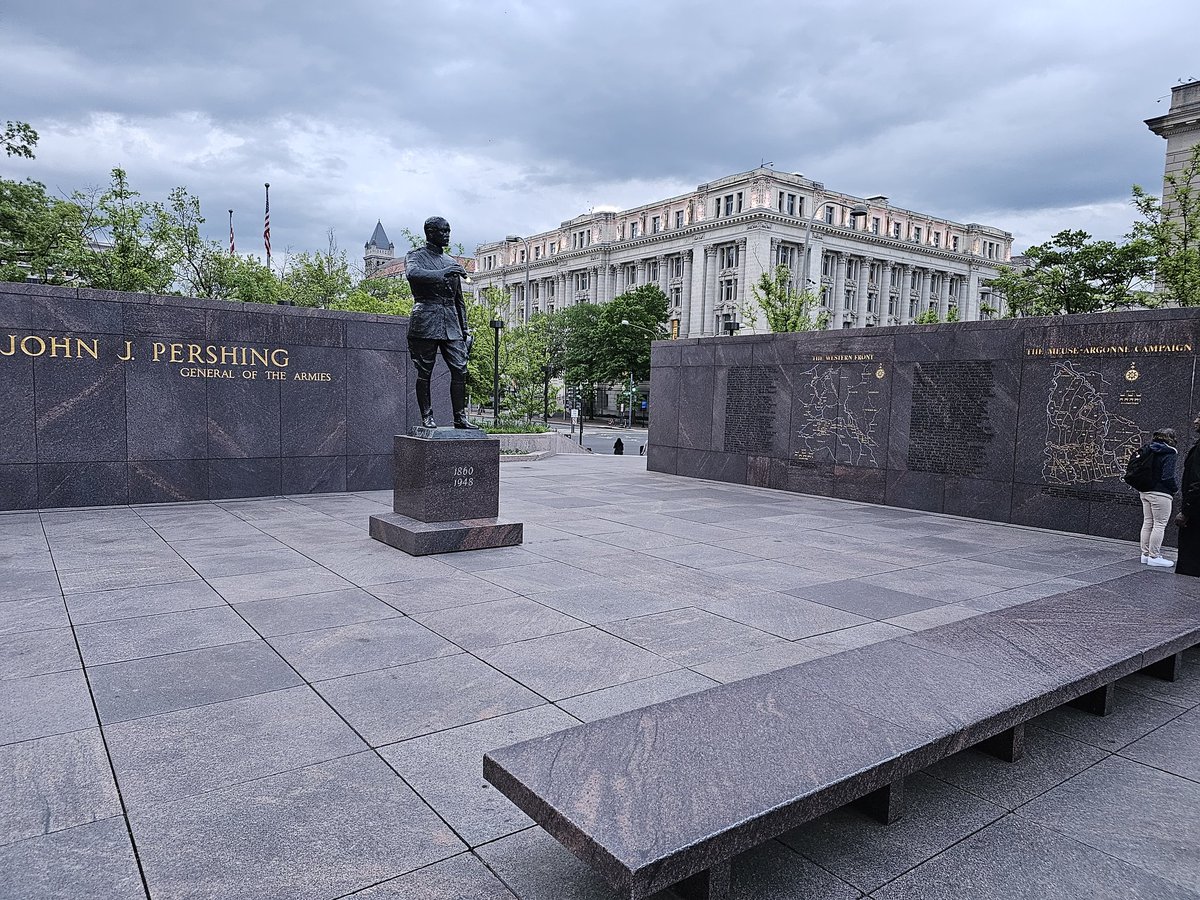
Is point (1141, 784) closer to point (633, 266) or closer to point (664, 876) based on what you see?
point (664, 876)

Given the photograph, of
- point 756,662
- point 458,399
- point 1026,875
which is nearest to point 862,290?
point 458,399

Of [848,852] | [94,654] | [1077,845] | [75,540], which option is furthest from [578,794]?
[75,540]

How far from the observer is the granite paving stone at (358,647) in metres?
5.33

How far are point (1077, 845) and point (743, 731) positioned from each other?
62.1 inches

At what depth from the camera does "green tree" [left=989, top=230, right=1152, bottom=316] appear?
3253 centimetres

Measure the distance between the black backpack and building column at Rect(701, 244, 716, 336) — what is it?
68.9m

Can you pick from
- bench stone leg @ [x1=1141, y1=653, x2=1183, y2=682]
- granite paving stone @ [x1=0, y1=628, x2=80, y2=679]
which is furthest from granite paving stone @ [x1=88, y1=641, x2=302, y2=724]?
bench stone leg @ [x1=1141, y1=653, x2=1183, y2=682]

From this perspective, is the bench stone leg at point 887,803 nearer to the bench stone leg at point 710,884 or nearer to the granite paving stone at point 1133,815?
the granite paving stone at point 1133,815

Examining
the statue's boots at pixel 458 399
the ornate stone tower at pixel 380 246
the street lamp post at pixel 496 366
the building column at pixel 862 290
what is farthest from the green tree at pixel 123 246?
the ornate stone tower at pixel 380 246

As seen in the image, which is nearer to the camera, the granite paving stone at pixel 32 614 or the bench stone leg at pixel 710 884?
the bench stone leg at pixel 710 884

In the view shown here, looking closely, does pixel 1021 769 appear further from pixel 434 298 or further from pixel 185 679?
pixel 434 298

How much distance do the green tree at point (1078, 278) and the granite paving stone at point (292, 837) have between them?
35.3 metres

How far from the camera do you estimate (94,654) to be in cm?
546

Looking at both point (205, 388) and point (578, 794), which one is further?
point (205, 388)
